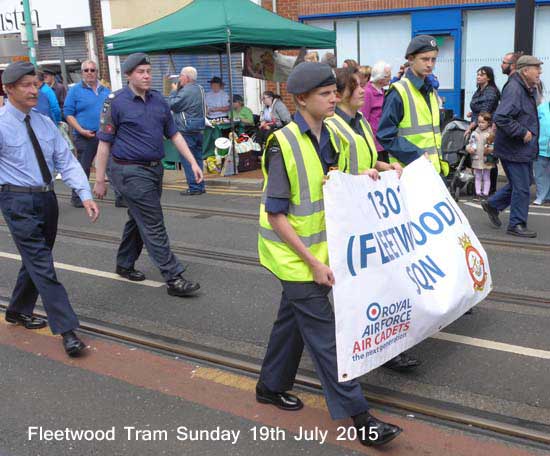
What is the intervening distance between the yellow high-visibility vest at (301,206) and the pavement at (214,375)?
2.93 feet

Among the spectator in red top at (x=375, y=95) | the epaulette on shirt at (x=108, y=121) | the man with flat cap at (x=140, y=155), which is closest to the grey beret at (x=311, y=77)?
the man with flat cap at (x=140, y=155)

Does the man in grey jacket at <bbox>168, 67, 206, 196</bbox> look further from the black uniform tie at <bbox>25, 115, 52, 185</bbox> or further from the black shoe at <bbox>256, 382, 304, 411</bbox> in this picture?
the black shoe at <bbox>256, 382, 304, 411</bbox>

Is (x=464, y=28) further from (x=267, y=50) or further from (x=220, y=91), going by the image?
(x=220, y=91)

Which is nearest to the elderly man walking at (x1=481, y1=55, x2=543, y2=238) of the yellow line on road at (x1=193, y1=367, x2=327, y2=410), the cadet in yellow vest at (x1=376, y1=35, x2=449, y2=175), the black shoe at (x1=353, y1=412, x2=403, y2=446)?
the cadet in yellow vest at (x1=376, y1=35, x2=449, y2=175)

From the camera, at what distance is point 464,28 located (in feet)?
46.9

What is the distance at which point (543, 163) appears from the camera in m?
9.10

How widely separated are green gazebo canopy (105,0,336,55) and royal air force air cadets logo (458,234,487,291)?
8.05m

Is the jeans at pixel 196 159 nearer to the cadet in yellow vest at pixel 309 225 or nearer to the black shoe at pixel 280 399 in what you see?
the black shoe at pixel 280 399

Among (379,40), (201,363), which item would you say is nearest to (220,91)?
(379,40)

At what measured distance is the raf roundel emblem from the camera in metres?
3.38

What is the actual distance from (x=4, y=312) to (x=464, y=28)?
11517mm

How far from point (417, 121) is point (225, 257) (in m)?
2.69

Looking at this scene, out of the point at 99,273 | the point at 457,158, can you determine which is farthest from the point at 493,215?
the point at 99,273

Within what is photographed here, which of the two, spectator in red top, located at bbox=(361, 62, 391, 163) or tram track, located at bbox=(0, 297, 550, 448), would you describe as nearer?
tram track, located at bbox=(0, 297, 550, 448)
